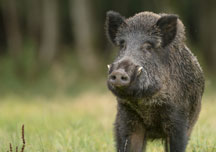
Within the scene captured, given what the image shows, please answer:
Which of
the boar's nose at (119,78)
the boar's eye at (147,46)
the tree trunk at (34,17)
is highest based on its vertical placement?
the tree trunk at (34,17)

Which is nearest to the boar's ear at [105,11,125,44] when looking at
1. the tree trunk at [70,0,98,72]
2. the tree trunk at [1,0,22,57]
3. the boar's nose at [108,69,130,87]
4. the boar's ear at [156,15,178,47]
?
the boar's ear at [156,15,178,47]

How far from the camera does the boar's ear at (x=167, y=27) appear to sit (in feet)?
21.5

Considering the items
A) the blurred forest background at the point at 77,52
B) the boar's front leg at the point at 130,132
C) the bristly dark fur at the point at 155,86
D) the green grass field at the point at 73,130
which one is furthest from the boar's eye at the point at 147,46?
the blurred forest background at the point at 77,52

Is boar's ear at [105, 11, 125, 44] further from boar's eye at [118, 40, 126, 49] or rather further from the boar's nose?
the boar's nose

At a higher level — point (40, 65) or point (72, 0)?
point (72, 0)

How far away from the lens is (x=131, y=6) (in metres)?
29.4

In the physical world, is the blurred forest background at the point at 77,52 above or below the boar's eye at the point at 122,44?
above

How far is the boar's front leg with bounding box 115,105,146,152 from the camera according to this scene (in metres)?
6.46

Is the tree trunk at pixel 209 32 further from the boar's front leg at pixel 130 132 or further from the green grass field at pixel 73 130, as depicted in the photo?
the boar's front leg at pixel 130 132

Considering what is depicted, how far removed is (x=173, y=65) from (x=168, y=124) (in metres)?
0.71

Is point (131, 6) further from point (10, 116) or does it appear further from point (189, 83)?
point (189, 83)

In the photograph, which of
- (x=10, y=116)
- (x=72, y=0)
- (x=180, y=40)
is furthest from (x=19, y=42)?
(x=180, y=40)

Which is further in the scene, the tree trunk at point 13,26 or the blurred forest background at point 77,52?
the tree trunk at point 13,26

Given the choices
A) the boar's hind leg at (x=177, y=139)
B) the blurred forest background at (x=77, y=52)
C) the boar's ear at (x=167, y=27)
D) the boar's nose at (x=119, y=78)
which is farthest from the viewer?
the blurred forest background at (x=77, y=52)
